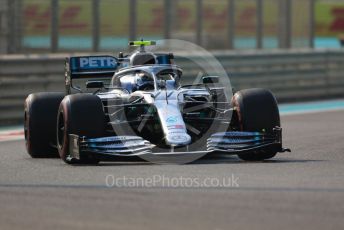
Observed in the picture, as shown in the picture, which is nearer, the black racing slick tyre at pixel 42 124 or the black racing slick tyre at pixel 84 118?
the black racing slick tyre at pixel 84 118

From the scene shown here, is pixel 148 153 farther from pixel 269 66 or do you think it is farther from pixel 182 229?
pixel 269 66

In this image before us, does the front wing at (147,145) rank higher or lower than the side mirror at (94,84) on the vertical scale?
lower

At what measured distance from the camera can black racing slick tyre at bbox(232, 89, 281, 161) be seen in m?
12.1

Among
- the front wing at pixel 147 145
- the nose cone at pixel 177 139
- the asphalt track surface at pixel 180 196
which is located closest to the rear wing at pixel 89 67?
the asphalt track surface at pixel 180 196

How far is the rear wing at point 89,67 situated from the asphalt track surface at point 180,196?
48.8 inches

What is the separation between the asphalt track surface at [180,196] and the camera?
7672 mm

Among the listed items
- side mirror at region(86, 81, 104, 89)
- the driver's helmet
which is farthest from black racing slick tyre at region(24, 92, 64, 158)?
the driver's helmet

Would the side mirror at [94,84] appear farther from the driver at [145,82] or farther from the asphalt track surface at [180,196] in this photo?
the asphalt track surface at [180,196]

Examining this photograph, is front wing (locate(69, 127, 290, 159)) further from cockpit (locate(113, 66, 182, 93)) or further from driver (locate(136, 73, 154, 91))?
driver (locate(136, 73, 154, 91))

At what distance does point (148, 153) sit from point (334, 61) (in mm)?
14102

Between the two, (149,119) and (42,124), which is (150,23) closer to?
(42,124)

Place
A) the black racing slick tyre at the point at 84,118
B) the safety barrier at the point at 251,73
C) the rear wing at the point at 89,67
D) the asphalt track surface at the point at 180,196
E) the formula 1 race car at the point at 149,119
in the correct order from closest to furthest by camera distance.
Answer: the asphalt track surface at the point at 180,196 < the formula 1 race car at the point at 149,119 < the black racing slick tyre at the point at 84,118 < the rear wing at the point at 89,67 < the safety barrier at the point at 251,73

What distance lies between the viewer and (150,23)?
879 inches

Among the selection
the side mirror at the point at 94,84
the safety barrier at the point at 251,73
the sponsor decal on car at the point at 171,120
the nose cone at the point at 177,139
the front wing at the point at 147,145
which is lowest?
the safety barrier at the point at 251,73
